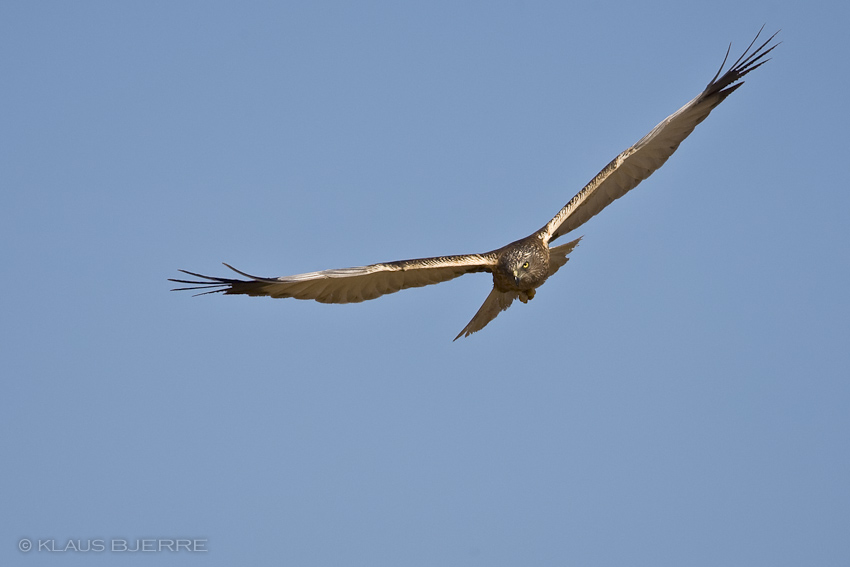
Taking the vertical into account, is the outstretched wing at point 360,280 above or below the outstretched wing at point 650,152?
below

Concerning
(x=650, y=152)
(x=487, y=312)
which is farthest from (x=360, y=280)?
(x=650, y=152)

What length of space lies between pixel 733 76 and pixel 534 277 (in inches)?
145

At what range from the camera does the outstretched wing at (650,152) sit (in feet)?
39.5

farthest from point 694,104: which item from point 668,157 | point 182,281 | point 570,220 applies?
point 182,281

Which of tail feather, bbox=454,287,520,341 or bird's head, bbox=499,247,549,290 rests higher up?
bird's head, bbox=499,247,549,290

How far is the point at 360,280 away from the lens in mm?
11586

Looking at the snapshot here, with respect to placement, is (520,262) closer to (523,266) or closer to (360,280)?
(523,266)

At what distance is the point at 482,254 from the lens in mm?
11930

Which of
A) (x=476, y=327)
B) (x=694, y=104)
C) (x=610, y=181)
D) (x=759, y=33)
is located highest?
(x=759, y=33)

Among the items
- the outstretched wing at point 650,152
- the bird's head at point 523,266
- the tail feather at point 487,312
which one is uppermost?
the outstretched wing at point 650,152

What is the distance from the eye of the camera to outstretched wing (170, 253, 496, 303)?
36.8 feet

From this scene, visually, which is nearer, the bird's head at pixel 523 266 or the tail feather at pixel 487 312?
the bird's head at pixel 523 266

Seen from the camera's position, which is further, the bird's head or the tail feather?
the tail feather

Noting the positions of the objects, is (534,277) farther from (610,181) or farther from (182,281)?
(182,281)
